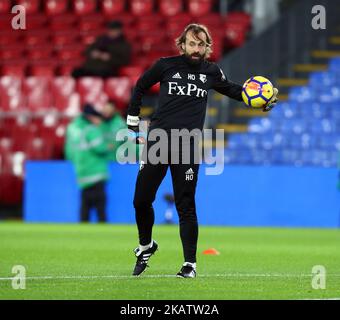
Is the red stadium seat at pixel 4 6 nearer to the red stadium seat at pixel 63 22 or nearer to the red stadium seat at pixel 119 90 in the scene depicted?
the red stadium seat at pixel 63 22

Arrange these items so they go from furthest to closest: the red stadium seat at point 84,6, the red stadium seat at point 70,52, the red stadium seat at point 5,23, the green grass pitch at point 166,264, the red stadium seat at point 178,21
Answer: the red stadium seat at point 84,6, the red stadium seat at point 5,23, the red stadium seat at point 178,21, the red stadium seat at point 70,52, the green grass pitch at point 166,264

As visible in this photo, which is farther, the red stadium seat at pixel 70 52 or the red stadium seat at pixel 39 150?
the red stadium seat at pixel 70 52

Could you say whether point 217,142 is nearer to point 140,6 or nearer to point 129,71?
point 129,71

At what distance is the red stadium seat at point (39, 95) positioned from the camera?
23.1 meters

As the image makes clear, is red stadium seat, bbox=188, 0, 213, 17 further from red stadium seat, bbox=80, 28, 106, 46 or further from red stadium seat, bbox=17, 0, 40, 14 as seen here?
red stadium seat, bbox=17, 0, 40, 14

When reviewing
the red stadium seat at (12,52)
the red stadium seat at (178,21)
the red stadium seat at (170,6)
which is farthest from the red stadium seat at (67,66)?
the red stadium seat at (170,6)

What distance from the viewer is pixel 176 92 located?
30.3ft

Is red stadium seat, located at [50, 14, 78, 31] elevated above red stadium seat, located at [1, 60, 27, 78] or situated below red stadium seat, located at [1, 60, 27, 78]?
above

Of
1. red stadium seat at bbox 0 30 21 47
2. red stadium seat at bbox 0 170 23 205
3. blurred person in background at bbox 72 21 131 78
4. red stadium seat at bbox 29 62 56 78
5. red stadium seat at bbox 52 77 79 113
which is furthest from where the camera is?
red stadium seat at bbox 0 30 21 47

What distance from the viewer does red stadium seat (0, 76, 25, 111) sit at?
2320 centimetres

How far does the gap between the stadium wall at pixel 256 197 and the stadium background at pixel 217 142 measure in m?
0.02

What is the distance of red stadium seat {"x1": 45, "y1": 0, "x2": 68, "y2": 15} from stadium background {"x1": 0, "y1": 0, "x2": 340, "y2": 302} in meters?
0.03

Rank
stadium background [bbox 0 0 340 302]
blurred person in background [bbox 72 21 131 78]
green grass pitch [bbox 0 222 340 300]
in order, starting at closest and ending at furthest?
green grass pitch [bbox 0 222 340 300] → stadium background [bbox 0 0 340 302] → blurred person in background [bbox 72 21 131 78]

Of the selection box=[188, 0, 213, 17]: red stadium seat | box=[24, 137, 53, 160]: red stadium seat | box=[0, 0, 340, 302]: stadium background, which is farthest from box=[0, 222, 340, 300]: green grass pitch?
box=[188, 0, 213, 17]: red stadium seat
